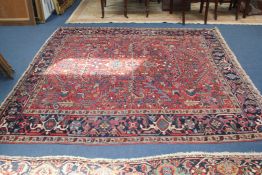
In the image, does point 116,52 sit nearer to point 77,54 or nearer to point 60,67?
point 77,54

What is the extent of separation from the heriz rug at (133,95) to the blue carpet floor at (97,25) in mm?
71

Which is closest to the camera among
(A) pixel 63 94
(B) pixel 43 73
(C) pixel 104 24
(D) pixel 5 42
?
(A) pixel 63 94

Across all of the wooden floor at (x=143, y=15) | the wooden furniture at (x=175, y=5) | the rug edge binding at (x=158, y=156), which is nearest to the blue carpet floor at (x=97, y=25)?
the rug edge binding at (x=158, y=156)

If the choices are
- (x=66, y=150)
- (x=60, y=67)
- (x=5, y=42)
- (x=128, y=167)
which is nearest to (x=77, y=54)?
(x=60, y=67)

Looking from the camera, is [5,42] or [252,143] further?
[5,42]

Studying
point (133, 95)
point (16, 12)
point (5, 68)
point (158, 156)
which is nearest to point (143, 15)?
point (16, 12)

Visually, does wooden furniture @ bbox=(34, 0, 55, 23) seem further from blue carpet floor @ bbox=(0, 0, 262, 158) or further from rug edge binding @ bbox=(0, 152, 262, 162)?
rug edge binding @ bbox=(0, 152, 262, 162)

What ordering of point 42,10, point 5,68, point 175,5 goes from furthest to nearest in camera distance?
point 175,5, point 42,10, point 5,68

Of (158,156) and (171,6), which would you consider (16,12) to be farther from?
(158,156)

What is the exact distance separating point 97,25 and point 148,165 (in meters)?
2.82

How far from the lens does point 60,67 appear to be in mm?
3072

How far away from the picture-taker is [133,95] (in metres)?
2.58

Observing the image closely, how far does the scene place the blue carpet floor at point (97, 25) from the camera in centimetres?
198

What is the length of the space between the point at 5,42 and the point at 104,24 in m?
1.41
